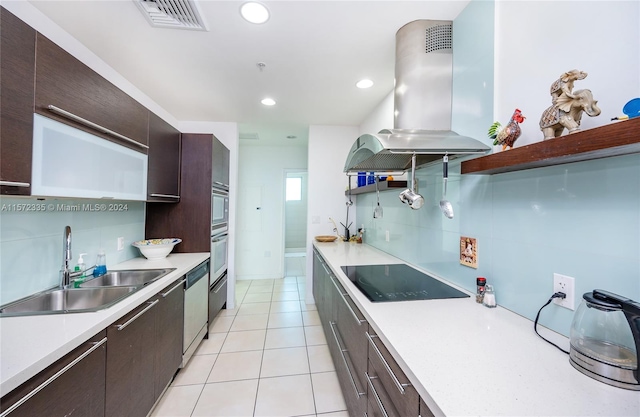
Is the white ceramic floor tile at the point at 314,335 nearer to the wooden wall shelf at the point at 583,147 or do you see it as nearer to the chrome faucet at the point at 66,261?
the chrome faucet at the point at 66,261

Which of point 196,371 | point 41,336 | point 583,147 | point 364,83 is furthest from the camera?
point 364,83

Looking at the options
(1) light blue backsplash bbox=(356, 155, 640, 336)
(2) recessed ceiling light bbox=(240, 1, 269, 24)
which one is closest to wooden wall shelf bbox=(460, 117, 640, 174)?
(1) light blue backsplash bbox=(356, 155, 640, 336)

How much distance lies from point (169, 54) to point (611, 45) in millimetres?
2386

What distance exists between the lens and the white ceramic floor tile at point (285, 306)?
10.4 ft

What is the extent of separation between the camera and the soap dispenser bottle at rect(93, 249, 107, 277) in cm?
170

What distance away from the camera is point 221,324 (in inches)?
109

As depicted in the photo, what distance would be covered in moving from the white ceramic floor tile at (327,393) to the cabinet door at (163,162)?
1958 millimetres

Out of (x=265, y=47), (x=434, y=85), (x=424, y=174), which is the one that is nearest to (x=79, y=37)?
(x=265, y=47)

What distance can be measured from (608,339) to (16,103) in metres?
2.19

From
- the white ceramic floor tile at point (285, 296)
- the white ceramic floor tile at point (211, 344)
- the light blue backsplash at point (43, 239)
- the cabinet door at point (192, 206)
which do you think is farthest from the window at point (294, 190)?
the light blue backsplash at point (43, 239)

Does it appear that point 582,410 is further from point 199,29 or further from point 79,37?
point 79,37

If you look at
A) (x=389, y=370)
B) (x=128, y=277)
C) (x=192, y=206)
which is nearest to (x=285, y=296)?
(x=192, y=206)

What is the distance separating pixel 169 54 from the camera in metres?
1.81

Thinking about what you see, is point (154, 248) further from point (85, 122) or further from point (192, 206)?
point (85, 122)
